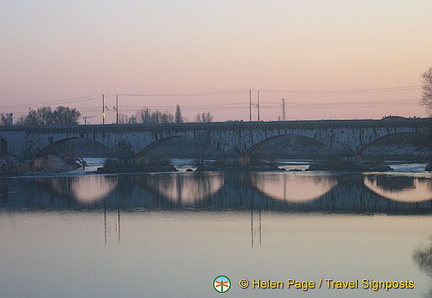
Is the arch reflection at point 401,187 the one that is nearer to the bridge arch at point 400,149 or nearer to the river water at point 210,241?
the river water at point 210,241

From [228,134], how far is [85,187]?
33663mm

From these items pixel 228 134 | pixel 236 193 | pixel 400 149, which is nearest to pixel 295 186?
pixel 236 193

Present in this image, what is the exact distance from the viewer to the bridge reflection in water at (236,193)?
43.3 m

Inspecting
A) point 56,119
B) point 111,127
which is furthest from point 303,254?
point 56,119

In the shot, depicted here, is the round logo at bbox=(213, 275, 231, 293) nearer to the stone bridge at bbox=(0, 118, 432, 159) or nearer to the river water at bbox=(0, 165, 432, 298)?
the river water at bbox=(0, 165, 432, 298)

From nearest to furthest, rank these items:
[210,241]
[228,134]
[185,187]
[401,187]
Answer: [210,241] < [401,187] < [185,187] < [228,134]

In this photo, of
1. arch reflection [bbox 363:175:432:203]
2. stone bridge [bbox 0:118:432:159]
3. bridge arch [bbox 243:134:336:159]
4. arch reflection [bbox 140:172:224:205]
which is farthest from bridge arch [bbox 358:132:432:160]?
arch reflection [bbox 140:172:224:205]

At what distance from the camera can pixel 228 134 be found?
91438 millimetres

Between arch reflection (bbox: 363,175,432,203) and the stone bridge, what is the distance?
15756mm

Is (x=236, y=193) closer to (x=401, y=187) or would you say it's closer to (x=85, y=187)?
(x=401, y=187)

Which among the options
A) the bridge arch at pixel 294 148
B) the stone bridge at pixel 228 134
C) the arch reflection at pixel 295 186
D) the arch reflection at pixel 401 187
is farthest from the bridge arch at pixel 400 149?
the arch reflection at pixel 295 186

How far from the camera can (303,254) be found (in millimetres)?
26875

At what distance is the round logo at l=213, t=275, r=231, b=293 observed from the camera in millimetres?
21906

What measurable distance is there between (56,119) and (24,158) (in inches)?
2954
